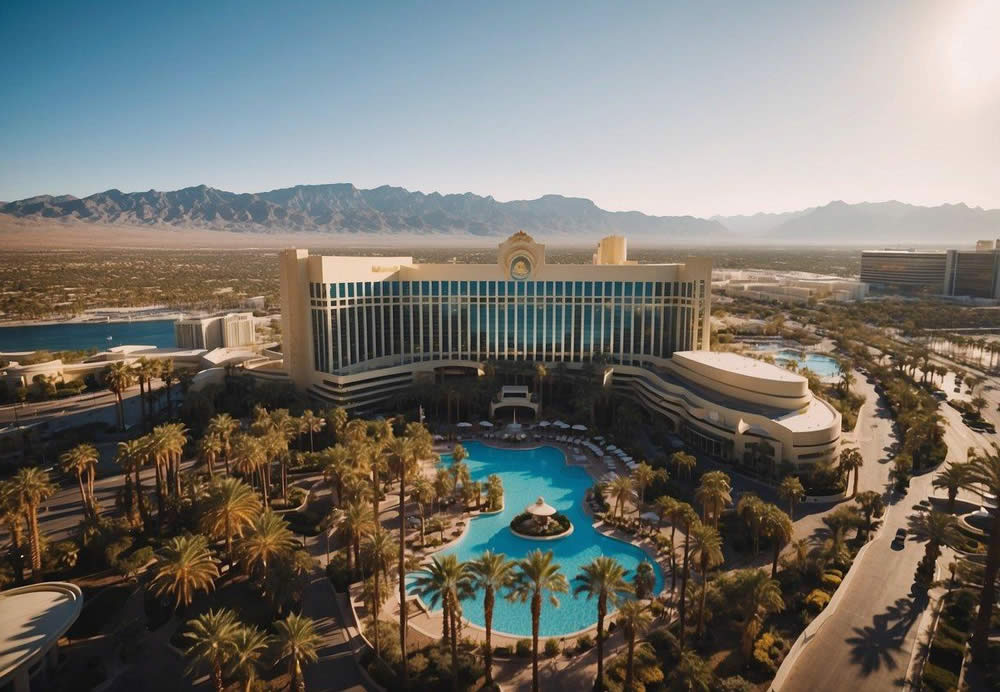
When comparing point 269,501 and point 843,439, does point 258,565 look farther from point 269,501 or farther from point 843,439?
point 843,439

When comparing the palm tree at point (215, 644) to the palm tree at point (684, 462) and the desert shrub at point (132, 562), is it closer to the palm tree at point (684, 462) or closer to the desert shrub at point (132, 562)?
the desert shrub at point (132, 562)

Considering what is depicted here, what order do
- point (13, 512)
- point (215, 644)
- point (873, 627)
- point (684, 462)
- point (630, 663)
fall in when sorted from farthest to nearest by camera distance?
point (684, 462) < point (13, 512) < point (873, 627) < point (630, 663) < point (215, 644)

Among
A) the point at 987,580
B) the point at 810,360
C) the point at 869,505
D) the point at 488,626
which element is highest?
the point at 987,580

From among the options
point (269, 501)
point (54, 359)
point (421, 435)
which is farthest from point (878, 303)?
point (54, 359)

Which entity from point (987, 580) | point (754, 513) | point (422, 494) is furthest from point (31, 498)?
point (987, 580)

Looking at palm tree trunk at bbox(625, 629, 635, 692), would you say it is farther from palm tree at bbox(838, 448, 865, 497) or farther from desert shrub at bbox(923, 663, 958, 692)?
palm tree at bbox(838, 448, 865, 497)

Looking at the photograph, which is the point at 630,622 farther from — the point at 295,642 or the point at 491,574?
the point at 295,642

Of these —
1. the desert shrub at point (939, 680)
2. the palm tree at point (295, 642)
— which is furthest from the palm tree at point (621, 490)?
the palm tree at point (295, 642)
